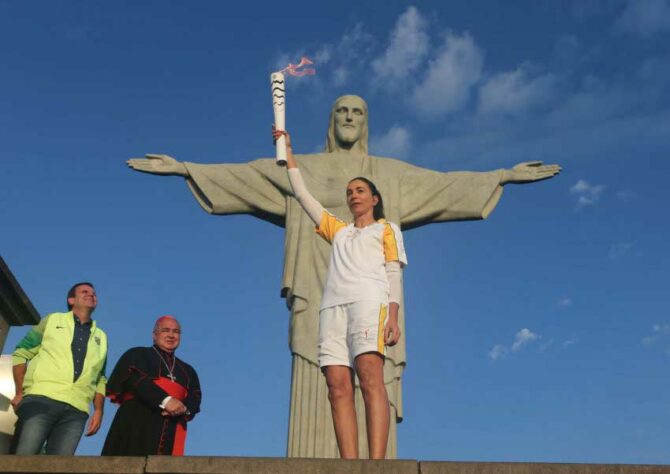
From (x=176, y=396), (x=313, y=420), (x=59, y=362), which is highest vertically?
(x=313, y=420)

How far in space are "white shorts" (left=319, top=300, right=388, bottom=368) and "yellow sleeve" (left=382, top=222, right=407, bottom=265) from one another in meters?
0.36

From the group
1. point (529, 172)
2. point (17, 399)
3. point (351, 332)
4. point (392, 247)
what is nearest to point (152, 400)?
point (17, 399)

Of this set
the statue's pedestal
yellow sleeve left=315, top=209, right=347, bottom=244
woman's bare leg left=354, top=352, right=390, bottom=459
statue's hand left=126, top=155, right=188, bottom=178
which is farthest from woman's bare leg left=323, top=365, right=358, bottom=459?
statue's hand left=126, top=155, right=188, bottom=178

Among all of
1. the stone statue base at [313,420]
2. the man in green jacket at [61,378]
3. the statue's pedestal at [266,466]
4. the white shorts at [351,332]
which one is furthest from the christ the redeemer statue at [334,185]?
the statue's pedestal at [266,466]

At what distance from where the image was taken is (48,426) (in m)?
5.86

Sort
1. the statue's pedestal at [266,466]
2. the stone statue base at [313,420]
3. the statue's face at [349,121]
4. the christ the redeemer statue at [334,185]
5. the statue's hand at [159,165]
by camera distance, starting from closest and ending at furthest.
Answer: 1. the statue's pedestal at [266,466]
2. the stone statue base at [313,420]
3. the christ the redeemer statue at [334,185]
4. the statue's hand at [159,165]
5. the statue's face at [349,121]

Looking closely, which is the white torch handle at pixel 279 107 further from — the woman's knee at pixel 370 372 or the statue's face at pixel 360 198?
the woman's knee at pixel 370 372

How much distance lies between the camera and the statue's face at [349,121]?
10289 mm

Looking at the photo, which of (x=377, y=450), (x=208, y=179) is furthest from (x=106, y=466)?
(x=208, y=179)

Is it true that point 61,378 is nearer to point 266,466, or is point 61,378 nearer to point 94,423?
point 94,423

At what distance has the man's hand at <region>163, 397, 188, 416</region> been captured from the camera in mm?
5746

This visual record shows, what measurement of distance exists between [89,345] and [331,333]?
205 centimetres

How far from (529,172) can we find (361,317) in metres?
5.42

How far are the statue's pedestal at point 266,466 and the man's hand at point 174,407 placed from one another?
4.58 feet
